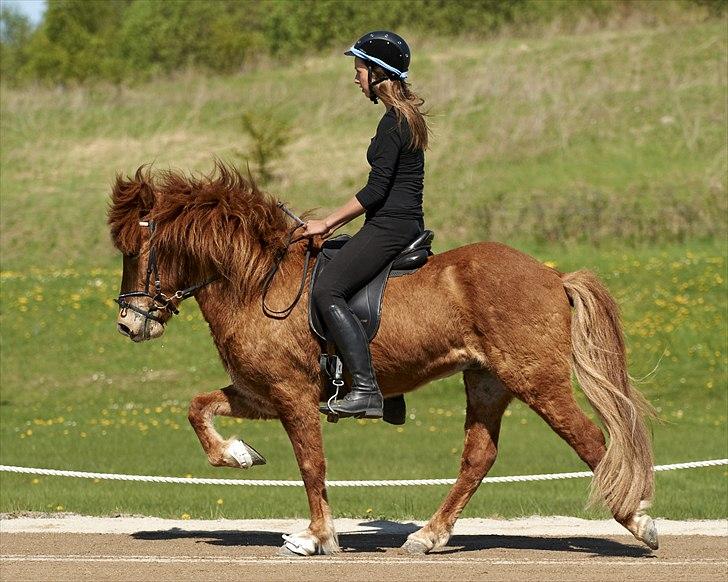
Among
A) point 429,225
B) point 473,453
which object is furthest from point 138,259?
point 429,225

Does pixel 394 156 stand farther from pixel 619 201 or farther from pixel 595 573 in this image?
pixel 619 201

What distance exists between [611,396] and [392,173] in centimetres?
220

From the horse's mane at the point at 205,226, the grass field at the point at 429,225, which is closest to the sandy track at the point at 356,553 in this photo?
the grass field at the point at 429,225

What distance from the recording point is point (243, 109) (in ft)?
140

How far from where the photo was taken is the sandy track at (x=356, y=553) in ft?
26.2

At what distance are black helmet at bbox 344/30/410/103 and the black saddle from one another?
119 centimetres

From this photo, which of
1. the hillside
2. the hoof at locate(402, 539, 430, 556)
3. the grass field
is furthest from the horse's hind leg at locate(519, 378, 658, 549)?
the hillside

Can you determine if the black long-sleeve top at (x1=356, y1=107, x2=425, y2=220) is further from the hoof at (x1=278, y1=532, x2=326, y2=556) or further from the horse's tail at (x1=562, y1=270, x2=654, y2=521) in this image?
the hoof at (x1=278, y1=532, x2=326, y2=556)

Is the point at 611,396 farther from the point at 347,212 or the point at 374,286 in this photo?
the point at 347,212

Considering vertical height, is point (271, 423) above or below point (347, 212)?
below

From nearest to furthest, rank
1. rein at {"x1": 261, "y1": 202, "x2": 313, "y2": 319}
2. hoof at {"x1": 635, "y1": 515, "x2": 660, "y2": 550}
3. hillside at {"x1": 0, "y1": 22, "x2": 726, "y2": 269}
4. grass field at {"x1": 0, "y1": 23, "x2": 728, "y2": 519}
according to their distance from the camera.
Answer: hoof at {"x1": 635, "y1": 515, "x2": 660, "y2": 550} < rein at {"x1": 261, "y1": 202, "x2": 313, "y2": 319} < grass field at {"x1": 0, "y1": 23, "x2": 728, "y2": 519} < hillside at {"x1": 0, "y1": 22, "x2": 726, "y2": 269}

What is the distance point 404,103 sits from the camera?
346 inches

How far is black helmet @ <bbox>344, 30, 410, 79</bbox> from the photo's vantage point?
28.7ft

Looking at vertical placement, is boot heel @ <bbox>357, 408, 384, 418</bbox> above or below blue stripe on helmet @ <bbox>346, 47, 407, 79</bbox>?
below
